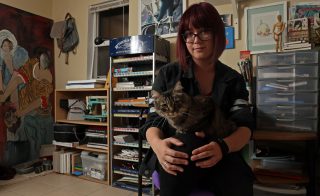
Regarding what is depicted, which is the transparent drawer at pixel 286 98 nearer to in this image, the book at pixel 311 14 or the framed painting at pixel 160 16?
the book at pixel 311 14

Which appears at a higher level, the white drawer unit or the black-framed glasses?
the black-framed glasses

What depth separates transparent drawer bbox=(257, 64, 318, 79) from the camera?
1.41 m

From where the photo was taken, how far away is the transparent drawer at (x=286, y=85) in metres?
1.41

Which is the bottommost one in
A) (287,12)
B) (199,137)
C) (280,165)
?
(280,165)

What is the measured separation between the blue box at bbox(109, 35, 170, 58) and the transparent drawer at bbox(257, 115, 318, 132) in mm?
1013

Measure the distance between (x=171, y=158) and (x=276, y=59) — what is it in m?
1.21

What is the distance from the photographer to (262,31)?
1784 mm

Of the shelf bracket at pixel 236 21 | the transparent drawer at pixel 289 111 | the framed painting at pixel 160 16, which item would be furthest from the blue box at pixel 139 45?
the transparent drawer at pixel 289 111

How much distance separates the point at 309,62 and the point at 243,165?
41.1 inches

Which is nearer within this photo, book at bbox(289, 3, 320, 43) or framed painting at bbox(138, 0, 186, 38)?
book at bbox(289, 3, 320, 43)

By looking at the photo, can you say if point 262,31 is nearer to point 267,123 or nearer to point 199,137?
point 267,123

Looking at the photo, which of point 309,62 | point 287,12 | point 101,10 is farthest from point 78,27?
point 309,62

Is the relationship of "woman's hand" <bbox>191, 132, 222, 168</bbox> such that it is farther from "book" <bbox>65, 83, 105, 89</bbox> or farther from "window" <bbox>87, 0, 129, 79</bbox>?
"window" <bbox>87, 0, 129, 79</bbox>

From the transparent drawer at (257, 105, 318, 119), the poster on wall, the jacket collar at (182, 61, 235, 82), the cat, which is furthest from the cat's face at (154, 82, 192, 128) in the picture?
the poster on wall
